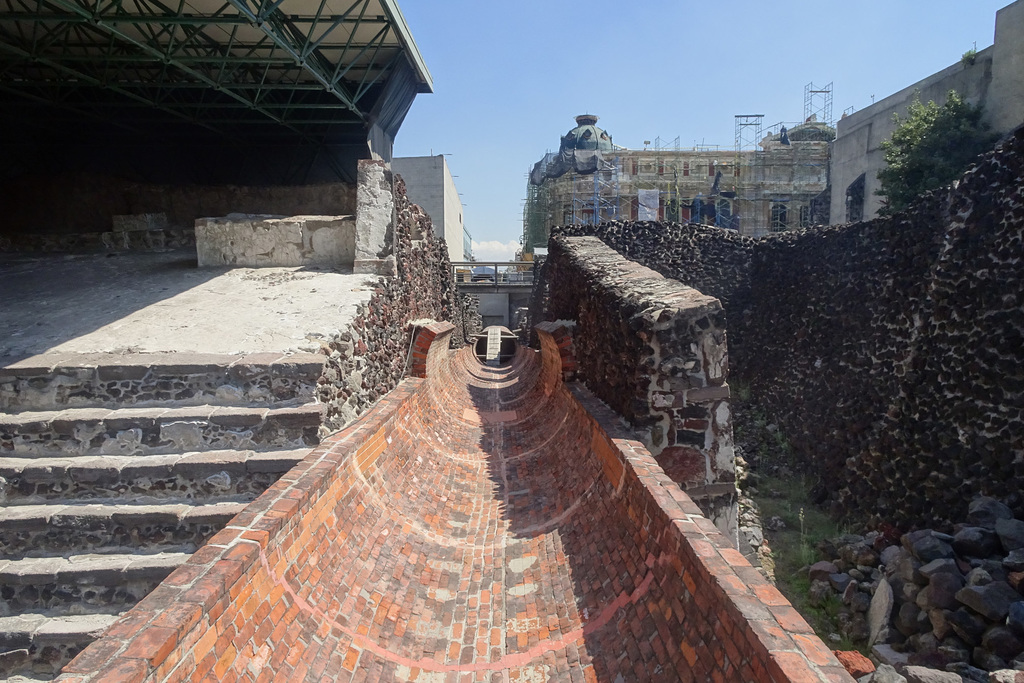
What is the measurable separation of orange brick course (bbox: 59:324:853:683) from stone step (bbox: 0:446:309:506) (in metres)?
0.60

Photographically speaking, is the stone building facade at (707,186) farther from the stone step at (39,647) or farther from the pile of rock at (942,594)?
the stone step at (39,647)

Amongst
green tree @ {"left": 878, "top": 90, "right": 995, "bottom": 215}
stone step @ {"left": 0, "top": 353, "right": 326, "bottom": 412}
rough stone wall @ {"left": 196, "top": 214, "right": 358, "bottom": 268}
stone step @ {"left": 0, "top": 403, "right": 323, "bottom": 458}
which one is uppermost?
green tree @ {"left": 878, "top": 90, "right": 995, "bottom": 215}

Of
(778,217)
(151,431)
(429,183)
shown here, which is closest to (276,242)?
(151,431)

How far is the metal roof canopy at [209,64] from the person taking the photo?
8.16 m

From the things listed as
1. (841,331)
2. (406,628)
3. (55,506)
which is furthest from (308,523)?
(841,331)

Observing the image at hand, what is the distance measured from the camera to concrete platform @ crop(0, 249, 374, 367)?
5.18 metres

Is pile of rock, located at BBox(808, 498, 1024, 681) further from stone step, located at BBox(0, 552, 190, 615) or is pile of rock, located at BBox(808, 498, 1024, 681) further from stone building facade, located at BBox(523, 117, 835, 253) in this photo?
stone building facade, located at BBox(523, 117, 835, 253)

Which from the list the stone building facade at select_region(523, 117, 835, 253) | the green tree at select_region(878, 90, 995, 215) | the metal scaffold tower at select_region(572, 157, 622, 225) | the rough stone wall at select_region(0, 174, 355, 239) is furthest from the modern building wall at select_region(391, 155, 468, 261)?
the green tree at select_region(878, 90, 995, 215)

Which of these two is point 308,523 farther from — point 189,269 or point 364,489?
point 189,269

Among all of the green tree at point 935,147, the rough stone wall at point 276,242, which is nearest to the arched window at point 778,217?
the green tree at point 935,147

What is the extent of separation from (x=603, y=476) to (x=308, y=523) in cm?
219

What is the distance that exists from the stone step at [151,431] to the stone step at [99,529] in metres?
0.52

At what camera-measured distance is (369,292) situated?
6.51m

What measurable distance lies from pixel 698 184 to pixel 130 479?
31.5 meters
